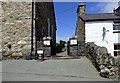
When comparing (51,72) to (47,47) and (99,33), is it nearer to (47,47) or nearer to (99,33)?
(47,47)

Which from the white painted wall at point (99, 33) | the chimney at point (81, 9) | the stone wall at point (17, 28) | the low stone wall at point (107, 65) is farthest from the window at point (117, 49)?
the low stone wall at point (107, 65)

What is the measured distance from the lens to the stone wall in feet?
51.3

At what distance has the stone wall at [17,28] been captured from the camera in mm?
15641

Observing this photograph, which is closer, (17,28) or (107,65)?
(107,65)

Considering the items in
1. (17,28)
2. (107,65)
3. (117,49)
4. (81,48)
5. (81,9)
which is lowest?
(107,65)

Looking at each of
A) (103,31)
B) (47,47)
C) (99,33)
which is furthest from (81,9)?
(47,47)

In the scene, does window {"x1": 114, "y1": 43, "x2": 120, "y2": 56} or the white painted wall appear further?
window {"x1": 114, "y1": 43, "x2": 120, "y2": 56}

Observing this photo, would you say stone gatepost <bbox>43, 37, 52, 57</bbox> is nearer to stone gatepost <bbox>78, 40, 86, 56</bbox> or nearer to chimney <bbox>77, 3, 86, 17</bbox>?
stone gatepost <bbox>78, 40, 86, 56</bbox>

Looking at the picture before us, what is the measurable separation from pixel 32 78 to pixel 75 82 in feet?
5.88

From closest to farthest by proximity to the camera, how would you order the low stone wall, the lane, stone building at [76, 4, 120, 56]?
the lane → the low stone wall → stone building at [76, 4, 120, 56]

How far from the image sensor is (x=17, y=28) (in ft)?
51.7

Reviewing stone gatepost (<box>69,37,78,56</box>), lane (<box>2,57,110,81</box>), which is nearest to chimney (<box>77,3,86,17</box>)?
stone gatepost (<box>69,37,78,56</box>)

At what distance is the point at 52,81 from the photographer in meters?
8.34

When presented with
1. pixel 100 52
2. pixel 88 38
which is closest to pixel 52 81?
pixel 100 52
